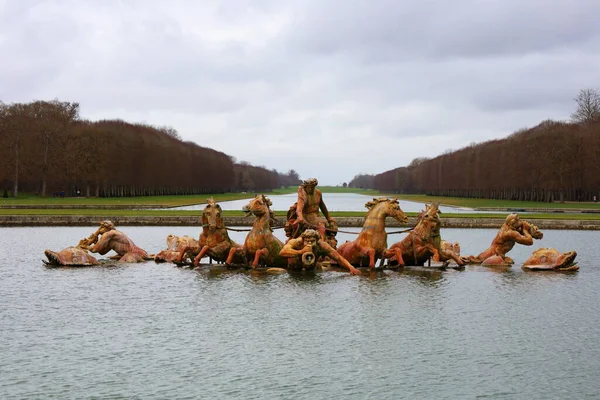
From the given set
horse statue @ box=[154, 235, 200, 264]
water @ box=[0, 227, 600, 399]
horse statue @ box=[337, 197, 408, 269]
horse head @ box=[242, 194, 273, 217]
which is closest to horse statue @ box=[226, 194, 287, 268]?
horse head @ box=[242, 194, 273, 217]

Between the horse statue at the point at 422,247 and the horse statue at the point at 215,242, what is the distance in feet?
12.5

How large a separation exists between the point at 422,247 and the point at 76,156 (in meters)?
62.0

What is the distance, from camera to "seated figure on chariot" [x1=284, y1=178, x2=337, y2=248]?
18.0m

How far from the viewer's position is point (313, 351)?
10.1 m

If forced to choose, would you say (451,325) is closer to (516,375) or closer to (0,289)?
(516,375)

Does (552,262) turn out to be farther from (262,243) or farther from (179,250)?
(179,250)

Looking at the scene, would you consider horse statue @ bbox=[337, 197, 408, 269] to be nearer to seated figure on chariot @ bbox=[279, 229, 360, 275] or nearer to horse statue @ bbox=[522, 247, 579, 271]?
seated figure on chariot @ bbox=[279, 229, 360, 275]

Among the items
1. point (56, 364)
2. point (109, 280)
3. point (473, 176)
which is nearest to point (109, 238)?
point (109, 280)

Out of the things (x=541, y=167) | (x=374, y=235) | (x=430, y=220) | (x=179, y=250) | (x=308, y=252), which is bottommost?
(x=179, y=250)

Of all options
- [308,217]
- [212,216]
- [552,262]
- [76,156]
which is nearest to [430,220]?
[308,217]

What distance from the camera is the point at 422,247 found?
18.0 metres

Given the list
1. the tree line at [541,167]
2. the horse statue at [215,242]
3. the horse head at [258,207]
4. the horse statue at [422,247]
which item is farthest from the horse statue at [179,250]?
the tree line at [541,167]

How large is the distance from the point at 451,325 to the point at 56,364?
6063 millimetres

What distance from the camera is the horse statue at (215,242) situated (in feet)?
58.2
